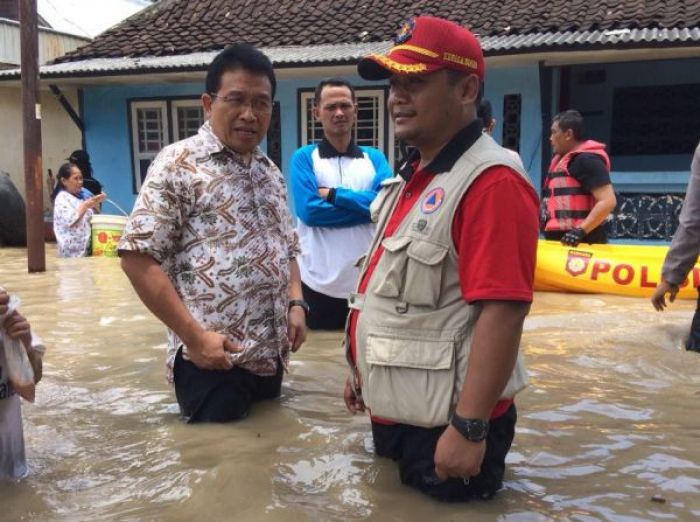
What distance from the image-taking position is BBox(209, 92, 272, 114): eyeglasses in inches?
123

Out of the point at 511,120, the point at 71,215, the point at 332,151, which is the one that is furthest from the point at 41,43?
the point at 332,151

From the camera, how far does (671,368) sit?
4.34 meters

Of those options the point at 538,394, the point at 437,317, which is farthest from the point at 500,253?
the point at 538,394

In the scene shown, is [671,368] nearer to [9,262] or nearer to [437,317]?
[437,317]

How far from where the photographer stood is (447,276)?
2.28 meters

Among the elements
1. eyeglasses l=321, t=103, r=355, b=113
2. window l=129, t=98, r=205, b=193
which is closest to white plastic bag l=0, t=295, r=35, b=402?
eyeglasses l=321, t=103, r=355, b=113

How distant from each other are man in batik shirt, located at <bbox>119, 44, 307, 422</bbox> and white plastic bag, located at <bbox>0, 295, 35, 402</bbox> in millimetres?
519

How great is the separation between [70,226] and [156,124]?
3.79 m

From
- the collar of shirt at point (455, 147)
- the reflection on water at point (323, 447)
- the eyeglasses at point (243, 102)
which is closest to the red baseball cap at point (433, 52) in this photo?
the collar of shirt at point (455, 147)

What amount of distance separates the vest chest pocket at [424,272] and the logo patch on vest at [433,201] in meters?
0.11

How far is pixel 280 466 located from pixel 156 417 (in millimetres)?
924

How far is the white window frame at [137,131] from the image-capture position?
42.0ft

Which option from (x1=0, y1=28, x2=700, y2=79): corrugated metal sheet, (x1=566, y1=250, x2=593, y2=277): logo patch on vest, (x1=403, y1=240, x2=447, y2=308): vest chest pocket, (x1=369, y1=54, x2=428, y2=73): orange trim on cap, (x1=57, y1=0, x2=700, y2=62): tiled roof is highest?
(x1=57, y1=0, x2=700, y2=62): tiled roof

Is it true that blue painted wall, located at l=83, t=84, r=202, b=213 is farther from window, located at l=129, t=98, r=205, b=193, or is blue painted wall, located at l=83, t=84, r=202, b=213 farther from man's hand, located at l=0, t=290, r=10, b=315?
man's hand, located at l=0, t=290, r=10, b=315
